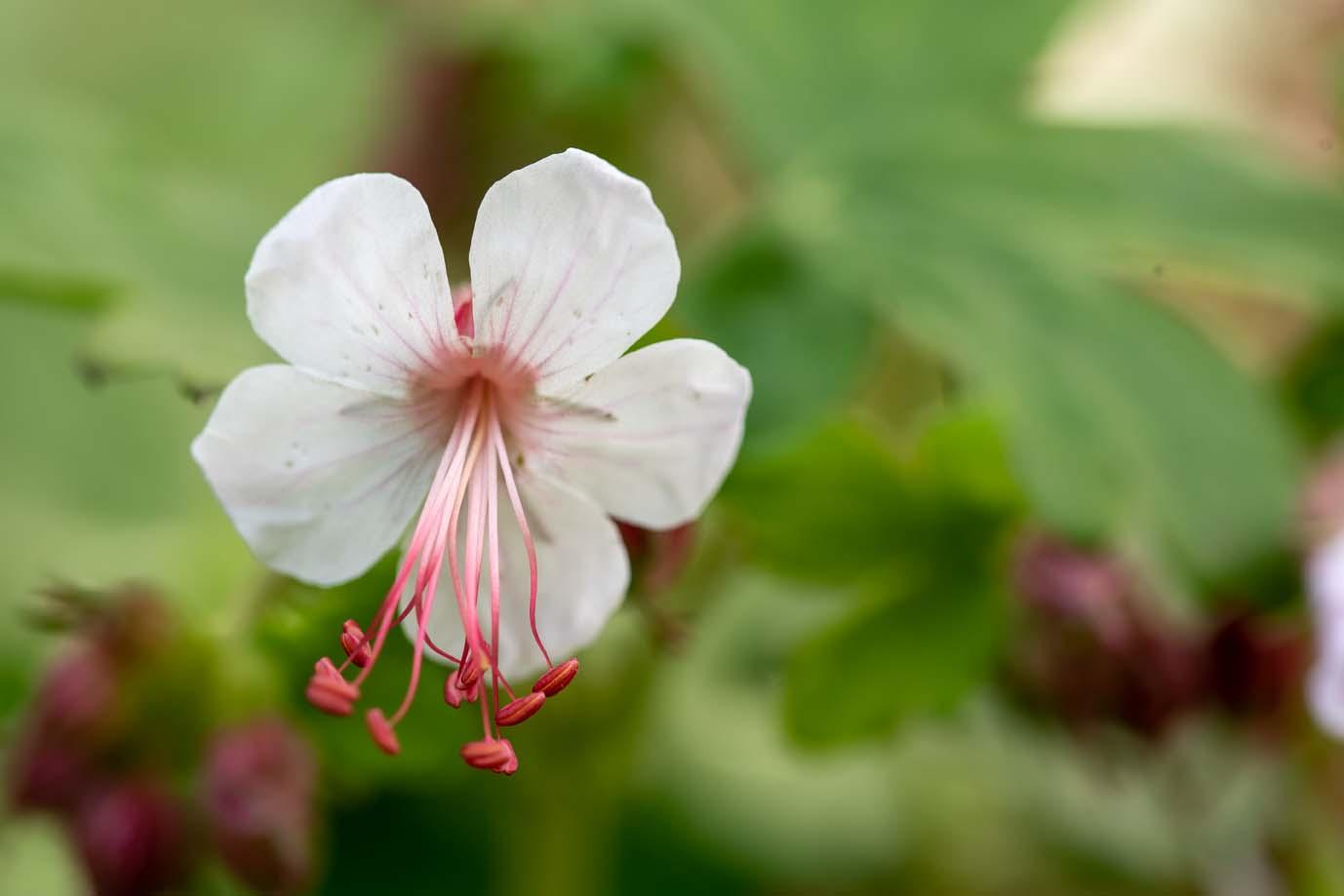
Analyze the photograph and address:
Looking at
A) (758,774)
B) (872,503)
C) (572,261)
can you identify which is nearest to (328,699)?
(572,261)

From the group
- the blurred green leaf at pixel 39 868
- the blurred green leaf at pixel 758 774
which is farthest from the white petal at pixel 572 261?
the blurred green leaf at pixel 758 774

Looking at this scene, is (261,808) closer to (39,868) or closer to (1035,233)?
(39,868)

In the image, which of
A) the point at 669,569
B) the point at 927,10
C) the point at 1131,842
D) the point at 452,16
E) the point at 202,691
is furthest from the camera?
the point at 452,16

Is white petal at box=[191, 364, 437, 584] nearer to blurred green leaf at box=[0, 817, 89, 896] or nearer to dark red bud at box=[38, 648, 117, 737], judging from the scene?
dark red bud at box=[38, 648, 117, 737]

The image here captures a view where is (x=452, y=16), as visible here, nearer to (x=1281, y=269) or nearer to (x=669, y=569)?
(x=1281, y=269)

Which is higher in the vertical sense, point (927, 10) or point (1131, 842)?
point (927, 10)

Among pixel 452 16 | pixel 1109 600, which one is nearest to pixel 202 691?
pixel 1109 600
